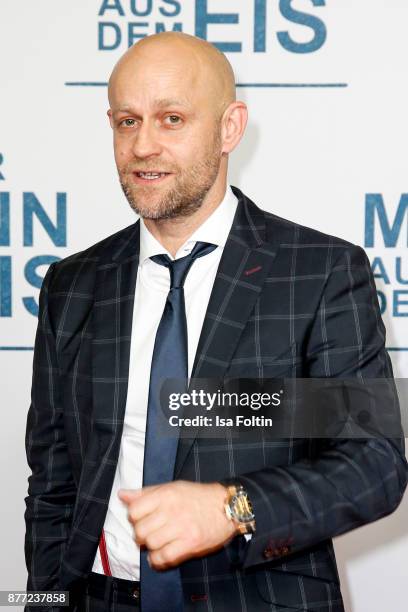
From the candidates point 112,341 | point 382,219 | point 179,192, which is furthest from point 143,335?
point 382,219

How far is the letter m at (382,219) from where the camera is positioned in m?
2.29

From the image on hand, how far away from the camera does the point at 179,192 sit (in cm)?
162

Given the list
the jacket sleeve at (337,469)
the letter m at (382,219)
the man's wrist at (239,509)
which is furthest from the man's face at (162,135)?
the letter m at (382,219)

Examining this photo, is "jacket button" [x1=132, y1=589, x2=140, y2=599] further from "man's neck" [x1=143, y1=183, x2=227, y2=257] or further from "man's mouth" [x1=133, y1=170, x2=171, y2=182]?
"man's mouth" [x1=133, y1=170, x2=171, y2=182]

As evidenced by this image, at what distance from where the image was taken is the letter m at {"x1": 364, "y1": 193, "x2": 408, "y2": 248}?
7.50ft

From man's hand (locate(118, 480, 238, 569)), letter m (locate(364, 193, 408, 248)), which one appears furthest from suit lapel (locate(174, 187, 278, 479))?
letter m (locate(364, 193, 408, 248))

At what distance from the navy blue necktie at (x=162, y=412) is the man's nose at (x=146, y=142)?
0.20 metres

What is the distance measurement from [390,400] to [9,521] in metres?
1.39

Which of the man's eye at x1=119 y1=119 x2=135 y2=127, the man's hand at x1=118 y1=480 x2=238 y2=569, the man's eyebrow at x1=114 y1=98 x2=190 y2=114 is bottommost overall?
the man's hand at x1=118 y1=480 x2=238 y2=569

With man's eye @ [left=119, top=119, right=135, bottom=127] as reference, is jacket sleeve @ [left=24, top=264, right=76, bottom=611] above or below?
below

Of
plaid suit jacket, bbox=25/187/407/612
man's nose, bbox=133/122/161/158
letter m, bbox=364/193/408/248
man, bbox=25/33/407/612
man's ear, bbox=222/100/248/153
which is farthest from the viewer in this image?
letter m, bbox=364/193/408/248

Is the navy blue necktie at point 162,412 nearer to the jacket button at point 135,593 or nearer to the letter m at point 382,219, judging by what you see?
the jacket button at point 135,593

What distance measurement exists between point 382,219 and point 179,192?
2.82 feet
